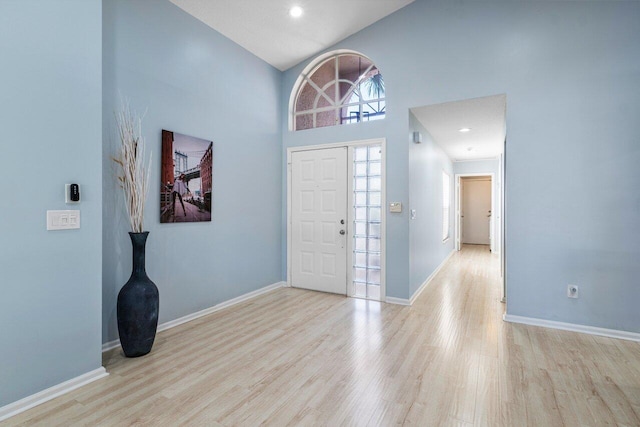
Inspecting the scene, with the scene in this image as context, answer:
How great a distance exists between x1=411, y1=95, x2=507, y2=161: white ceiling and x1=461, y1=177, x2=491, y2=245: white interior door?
353 centimetres

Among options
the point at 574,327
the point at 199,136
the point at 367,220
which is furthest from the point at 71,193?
the point at 574,327

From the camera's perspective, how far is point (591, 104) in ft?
10.2

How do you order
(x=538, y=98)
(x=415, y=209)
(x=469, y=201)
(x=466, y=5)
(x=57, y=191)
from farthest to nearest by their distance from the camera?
(x=469, y=201)
(x=415, y=209)
(x=466, y=5)
(x=538, y=98)
(x=57, y=191)

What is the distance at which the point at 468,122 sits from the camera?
14.9 feet

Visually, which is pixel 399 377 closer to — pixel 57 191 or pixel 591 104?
pixel 57 191

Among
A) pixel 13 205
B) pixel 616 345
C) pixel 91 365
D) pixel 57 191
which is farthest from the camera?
pixel 616 345

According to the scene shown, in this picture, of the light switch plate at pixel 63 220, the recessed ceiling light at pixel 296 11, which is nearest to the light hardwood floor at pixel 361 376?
the light switch plate at pixel 63 220

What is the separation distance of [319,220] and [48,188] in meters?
3.11

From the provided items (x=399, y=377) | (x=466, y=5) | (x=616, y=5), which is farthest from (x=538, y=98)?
(x=399, y=377)

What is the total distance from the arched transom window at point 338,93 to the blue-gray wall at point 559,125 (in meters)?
0.65

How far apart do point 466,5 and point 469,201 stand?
7434 millimetres

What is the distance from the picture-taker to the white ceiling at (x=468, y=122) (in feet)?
12.5

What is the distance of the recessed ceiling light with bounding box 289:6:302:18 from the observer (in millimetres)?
3545

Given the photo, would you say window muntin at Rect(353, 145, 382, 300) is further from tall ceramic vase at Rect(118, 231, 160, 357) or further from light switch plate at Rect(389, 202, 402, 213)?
tall ceramic vase at Rect(118, 231, 160, 357)
